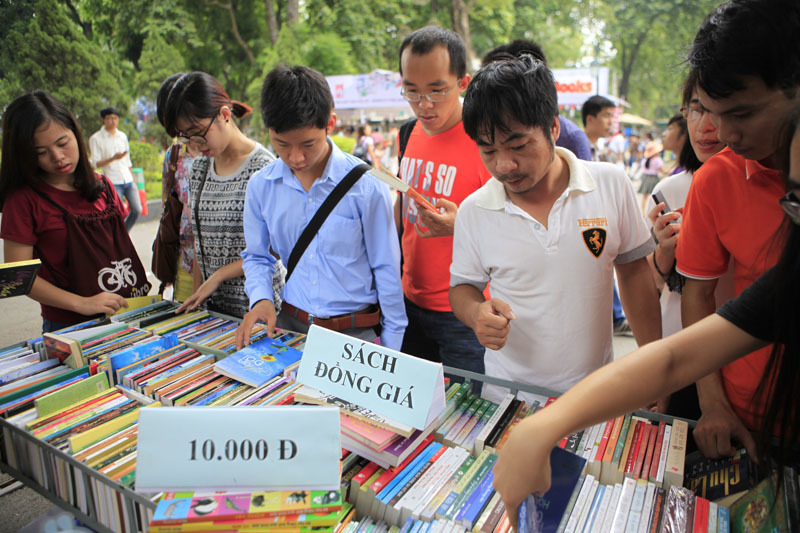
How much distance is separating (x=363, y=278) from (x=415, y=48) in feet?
3.24

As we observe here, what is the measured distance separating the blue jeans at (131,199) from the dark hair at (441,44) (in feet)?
17.4

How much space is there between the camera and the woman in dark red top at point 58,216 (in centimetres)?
196

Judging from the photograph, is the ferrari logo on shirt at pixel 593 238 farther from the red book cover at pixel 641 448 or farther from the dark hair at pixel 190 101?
the dark hair at pixel 190 101

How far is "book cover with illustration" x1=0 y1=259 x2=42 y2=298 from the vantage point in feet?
4.97

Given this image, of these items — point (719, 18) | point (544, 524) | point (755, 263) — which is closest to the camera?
point (544, 524)

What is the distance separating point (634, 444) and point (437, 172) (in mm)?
1297

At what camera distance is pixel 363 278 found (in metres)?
1.87

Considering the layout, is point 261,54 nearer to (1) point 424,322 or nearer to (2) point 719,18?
(1) point 424,322

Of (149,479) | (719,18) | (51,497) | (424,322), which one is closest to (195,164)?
(424,322)

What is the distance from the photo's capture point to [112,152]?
5578 millimetres

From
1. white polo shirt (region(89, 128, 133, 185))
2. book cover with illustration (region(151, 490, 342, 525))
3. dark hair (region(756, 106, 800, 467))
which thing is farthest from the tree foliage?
book cover with illustration (region(151, 490, 342, 525))

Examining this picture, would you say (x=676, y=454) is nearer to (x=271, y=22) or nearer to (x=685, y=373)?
(x=685, y=373)

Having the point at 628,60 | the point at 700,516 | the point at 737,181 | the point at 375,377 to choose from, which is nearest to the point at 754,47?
the point at 737,181

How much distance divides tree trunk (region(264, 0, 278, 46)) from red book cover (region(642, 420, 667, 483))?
11308mm
